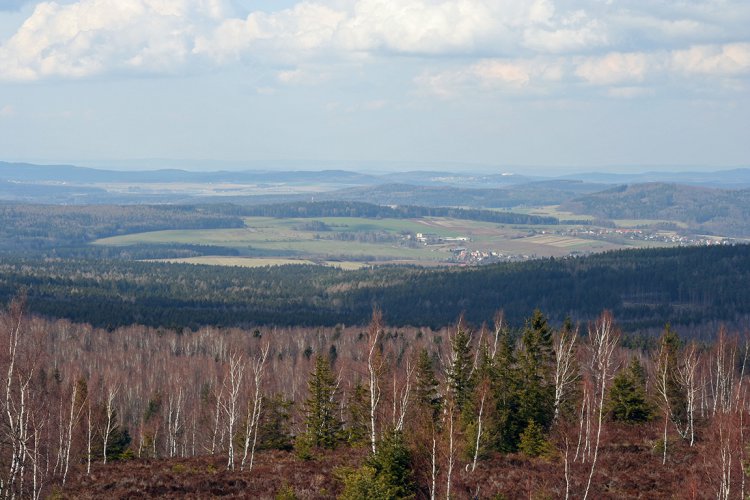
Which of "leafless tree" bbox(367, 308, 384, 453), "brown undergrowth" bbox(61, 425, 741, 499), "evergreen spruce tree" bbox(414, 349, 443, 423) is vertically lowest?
"brown undergrowth" bbox(61, 425, 741, 499)

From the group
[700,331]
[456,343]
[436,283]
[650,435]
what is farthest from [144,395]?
[436,283]

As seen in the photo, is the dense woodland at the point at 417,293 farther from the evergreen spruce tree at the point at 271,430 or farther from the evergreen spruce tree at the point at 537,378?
the evergreen spruce tree at the point at 537,378

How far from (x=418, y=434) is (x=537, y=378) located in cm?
1770

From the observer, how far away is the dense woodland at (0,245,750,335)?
14000 centimetres

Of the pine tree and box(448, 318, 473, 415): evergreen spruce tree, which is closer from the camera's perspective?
box(448, 318, 473, 415): evergreen spruce tree

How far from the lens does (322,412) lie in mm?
56250

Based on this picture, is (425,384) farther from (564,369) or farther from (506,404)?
(564,369)

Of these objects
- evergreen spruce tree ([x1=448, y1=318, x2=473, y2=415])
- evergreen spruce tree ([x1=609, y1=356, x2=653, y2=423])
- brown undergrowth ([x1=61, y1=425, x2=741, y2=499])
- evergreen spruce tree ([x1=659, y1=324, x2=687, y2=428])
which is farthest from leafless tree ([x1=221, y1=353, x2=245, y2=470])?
evergreen spruce tree ([x1=659, y1=324, x2=687, y2=428])

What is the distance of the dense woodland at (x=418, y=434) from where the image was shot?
37.2 metres

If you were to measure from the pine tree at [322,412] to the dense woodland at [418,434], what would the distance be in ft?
0.26

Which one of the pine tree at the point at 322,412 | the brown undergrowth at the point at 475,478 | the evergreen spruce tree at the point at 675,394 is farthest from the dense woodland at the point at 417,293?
the brown undergrowth at the point at 475,478

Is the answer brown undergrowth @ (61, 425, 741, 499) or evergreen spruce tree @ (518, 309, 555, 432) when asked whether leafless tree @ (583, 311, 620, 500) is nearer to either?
brown undergrowth @ (61, 425, 741, 499)

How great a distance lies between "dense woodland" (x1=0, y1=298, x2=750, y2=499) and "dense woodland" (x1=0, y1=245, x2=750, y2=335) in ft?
204

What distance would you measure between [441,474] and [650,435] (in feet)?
68.2
